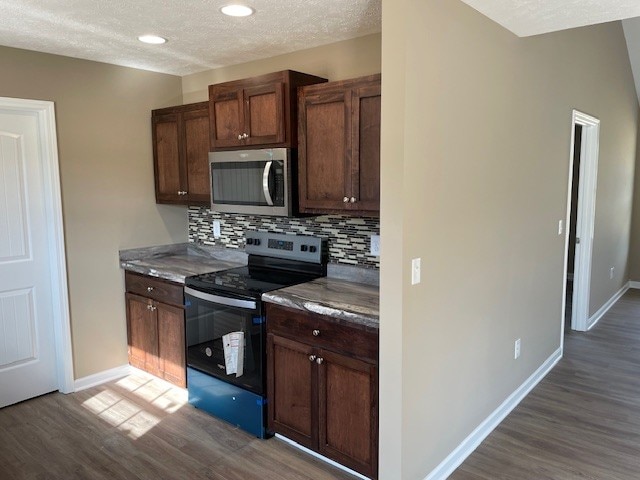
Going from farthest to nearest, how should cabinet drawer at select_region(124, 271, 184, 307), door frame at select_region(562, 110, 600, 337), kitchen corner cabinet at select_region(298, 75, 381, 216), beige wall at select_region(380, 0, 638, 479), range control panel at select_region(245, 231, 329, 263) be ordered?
door frame at select_region(562, 110, 600, 337) < cabinet drawer at select_region(124, 271, 184, 307) < range control panel at select_region(245, 231, 329, 263) < kitchen corner cabinet at select_region(298, 75, 381, 216) < beige wall at select_region(380, 0, 638, 479)

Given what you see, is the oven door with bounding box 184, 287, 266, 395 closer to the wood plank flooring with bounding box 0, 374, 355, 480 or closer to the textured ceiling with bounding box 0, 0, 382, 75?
the wood plank flooring with bounding box 0, 374, 355, 480

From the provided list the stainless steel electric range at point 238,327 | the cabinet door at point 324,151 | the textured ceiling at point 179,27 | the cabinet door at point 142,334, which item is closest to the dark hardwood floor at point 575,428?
the stainless steel electric range at point 238,327

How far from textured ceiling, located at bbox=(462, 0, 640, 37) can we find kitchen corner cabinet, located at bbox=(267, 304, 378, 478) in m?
1.68

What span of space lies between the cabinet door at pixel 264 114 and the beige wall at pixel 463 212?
95 cm

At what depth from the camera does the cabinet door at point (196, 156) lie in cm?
347

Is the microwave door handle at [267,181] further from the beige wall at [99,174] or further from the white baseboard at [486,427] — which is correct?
the white baseboard at [486,427]

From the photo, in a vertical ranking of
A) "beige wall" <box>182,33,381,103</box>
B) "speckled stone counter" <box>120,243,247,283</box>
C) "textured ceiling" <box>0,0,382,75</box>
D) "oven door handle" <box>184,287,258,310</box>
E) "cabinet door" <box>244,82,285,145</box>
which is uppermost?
"textured ceiling" <box>0,0,382,75</box>

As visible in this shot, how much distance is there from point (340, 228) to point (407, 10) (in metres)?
1.46

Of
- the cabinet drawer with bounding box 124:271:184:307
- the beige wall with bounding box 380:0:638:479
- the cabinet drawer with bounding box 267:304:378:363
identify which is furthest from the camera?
the cabinet drawer with bounding box 124:271:184:307

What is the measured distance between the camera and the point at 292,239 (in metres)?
3.31

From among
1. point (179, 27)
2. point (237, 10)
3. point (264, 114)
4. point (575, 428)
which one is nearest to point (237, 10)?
point (237, 10)

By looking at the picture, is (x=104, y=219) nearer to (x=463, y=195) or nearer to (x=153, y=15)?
(x=153, y=15)

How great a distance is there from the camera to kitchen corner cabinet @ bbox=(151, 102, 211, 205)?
3488 millimetres

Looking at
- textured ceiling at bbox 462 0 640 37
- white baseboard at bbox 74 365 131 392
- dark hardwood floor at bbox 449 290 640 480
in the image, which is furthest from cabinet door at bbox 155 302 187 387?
textured ceiling at bbox 462 0 640 37
